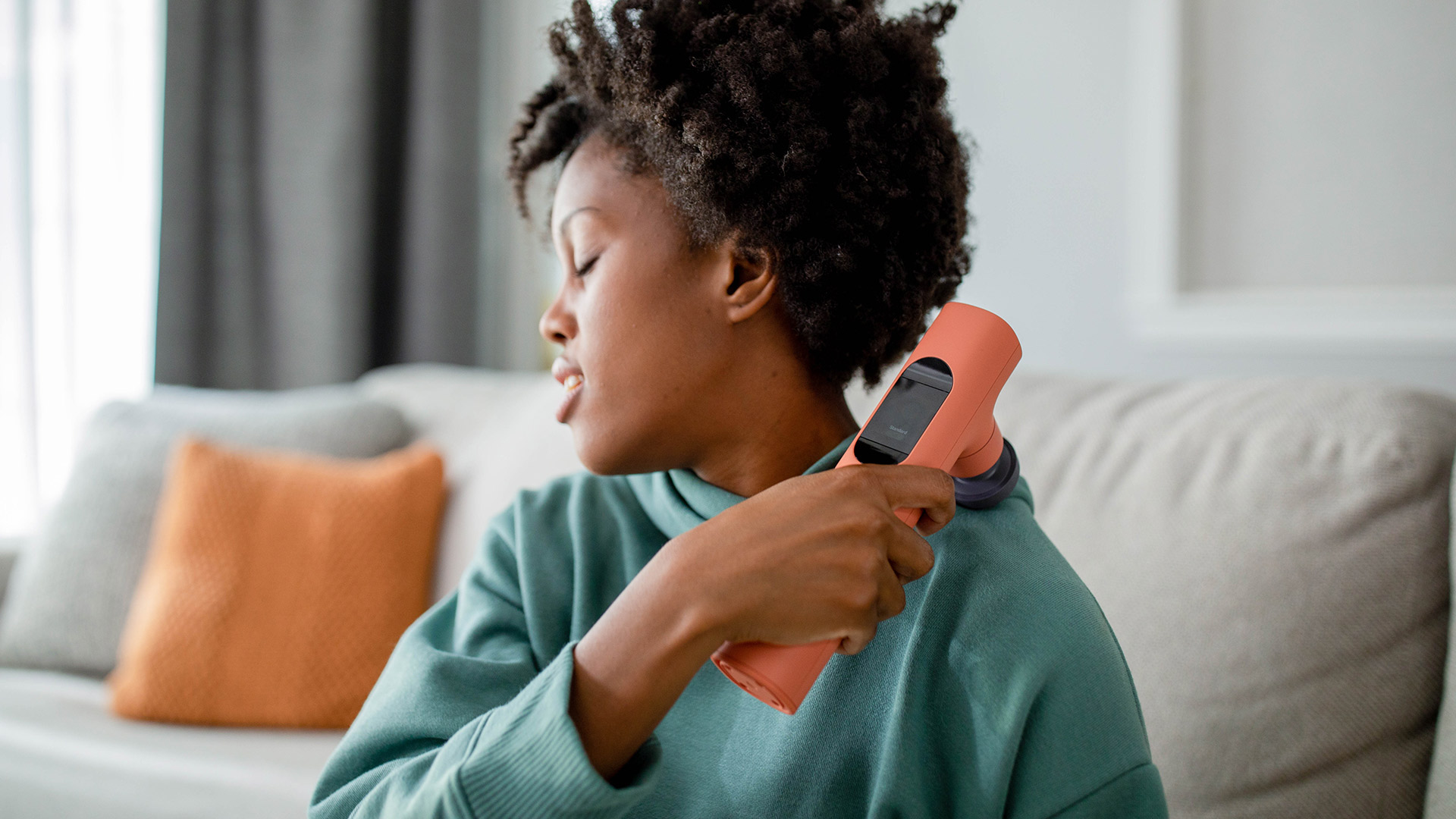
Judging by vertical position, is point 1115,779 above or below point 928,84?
below

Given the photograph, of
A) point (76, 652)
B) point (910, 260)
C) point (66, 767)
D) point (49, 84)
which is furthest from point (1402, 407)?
point (49, 84)

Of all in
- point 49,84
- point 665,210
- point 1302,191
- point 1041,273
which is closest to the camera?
point 665,210

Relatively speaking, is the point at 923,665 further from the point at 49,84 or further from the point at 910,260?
the point at 49,84

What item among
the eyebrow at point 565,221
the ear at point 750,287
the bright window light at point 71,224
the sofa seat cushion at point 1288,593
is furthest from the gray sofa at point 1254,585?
the bright window light at point 71,224

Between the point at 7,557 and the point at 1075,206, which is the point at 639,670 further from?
the point at 7,557

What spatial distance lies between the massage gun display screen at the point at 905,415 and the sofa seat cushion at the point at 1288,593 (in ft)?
1.67

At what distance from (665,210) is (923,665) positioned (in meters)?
0.37

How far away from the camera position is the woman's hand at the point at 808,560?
0.55 metres

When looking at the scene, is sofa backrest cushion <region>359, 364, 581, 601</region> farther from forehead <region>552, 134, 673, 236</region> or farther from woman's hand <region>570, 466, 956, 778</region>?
woman's hand <region>570, 466, 956, 778</region>

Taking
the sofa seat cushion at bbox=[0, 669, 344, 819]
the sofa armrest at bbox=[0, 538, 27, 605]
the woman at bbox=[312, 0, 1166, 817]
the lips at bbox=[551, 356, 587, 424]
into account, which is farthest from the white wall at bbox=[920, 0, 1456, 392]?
the sofa armrest at bbox=[0, 538, 27, 605]

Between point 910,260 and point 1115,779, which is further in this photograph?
point 910,260

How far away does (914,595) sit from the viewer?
27.8 inches

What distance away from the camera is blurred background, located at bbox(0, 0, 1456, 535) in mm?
1602

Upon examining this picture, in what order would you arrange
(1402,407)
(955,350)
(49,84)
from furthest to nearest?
1. (49,84)
2. (1402,407)
3. (955,350)
